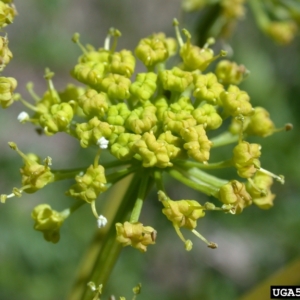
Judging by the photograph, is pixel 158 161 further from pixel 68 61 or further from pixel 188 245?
pixel 68 61

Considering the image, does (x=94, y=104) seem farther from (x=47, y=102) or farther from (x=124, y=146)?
(x=47, y=102)

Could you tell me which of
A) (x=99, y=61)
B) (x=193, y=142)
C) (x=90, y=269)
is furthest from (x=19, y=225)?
(x=193, y=142)

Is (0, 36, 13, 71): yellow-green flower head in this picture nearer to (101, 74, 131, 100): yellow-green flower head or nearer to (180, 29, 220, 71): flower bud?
(101, 74, 131, 100): yellow-green flower head

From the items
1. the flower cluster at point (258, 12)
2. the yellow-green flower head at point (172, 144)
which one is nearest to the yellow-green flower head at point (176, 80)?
the yellow-green flower head at point (172, 144)

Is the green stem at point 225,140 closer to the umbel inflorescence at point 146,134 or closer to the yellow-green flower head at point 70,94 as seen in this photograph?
the umbel inflorescence at point 146,134

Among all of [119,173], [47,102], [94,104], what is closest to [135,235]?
[119,173]

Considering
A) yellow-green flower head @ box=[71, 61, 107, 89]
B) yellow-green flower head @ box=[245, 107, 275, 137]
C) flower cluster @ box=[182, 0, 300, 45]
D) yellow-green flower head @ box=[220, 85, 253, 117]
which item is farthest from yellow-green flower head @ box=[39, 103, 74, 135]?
flower cluster @ box=[182, 0, 300, 45]
